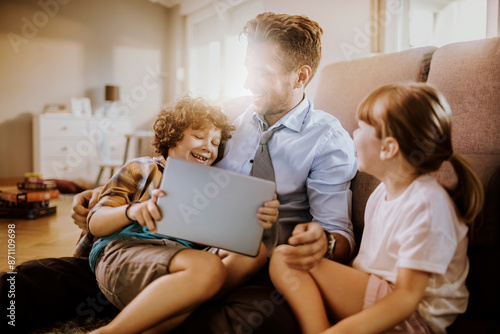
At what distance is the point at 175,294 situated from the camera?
0.82m

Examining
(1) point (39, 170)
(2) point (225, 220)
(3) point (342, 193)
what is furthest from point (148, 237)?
(1) point (39, 170)

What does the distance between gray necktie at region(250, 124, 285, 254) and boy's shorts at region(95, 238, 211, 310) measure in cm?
27

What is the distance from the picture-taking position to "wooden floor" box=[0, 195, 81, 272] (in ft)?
6.19

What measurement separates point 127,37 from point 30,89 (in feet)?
4.51

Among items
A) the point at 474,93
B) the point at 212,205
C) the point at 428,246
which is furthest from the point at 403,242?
the point at 474,93

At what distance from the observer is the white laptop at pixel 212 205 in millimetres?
858

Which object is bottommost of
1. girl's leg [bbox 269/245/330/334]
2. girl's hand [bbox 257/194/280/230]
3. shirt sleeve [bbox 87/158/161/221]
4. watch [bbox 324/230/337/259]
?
girl's leg [bbox 269/245/330/334]

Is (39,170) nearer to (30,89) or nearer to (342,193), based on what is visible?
(30,89)

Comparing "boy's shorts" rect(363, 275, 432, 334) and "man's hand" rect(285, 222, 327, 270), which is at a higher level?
"man's hand" rect(285, 222, 327, 270)

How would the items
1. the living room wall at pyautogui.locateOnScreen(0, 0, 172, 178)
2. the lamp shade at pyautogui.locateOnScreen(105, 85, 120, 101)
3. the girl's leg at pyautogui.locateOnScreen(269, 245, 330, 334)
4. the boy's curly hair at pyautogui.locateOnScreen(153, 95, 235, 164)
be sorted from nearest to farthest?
1. the girl's leg at pyautogui.locateOnScreen(269, 245, 330, 334)
2. the boy's curly hair at pyautogui.locateOnScreen(153, 95, 235, 164)
3. the living room wall at pyautogui.locateOnScreen(0, 0, 172, 178)
4. the lamp shade at pyautogui.locateOnScreen(105, 85, 120, 101)

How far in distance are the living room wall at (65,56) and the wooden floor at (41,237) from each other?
210 cm


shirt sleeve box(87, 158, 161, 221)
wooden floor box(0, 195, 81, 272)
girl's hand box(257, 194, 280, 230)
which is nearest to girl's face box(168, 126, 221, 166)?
shirt sleeve box(87, 158, 161, 221)

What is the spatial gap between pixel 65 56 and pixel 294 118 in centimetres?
435

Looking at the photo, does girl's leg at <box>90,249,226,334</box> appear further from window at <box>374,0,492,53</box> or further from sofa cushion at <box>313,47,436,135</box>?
window at <box>374,0,492,53</box>
